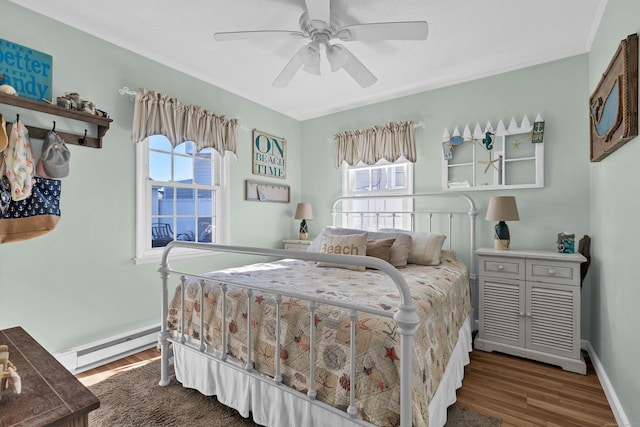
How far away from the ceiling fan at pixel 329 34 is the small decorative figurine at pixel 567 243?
192 centimetres

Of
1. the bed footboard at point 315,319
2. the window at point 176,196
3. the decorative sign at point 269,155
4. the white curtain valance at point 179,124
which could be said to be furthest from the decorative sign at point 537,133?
the window at point 176,196

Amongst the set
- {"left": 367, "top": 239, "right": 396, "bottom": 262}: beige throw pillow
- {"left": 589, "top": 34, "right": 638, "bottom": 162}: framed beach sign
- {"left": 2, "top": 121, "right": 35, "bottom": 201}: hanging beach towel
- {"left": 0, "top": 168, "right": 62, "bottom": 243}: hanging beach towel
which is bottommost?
{"left": 367, "top": 239, "right": 396, "bottom": 262}: beige throw pillow

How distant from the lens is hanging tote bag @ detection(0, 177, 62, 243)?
1.98 metres

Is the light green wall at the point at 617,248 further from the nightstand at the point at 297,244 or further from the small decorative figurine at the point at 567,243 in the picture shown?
the nightstand at the point at 297,244

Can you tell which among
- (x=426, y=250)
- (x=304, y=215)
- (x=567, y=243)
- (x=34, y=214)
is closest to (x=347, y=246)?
(x=426, y=250)

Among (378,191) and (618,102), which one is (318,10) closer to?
(618,102)

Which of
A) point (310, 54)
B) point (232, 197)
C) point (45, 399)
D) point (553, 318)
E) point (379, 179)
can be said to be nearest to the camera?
point (45, 399)

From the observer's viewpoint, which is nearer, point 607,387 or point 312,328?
point 312,328

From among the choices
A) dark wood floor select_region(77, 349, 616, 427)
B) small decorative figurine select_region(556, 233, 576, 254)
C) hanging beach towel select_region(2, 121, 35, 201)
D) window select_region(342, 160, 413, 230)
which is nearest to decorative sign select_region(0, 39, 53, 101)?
hanging beach towel select_region(2, 121, 35, 201)

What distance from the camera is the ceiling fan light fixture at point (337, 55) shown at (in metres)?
2.24

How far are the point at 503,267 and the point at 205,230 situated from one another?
2.86 m

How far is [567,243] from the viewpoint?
250 cm

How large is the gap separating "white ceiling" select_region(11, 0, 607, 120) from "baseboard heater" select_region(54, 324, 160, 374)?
238cm

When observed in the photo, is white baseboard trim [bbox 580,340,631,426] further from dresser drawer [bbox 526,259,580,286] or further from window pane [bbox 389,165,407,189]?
window pane [bbox 389,165,407,189]
